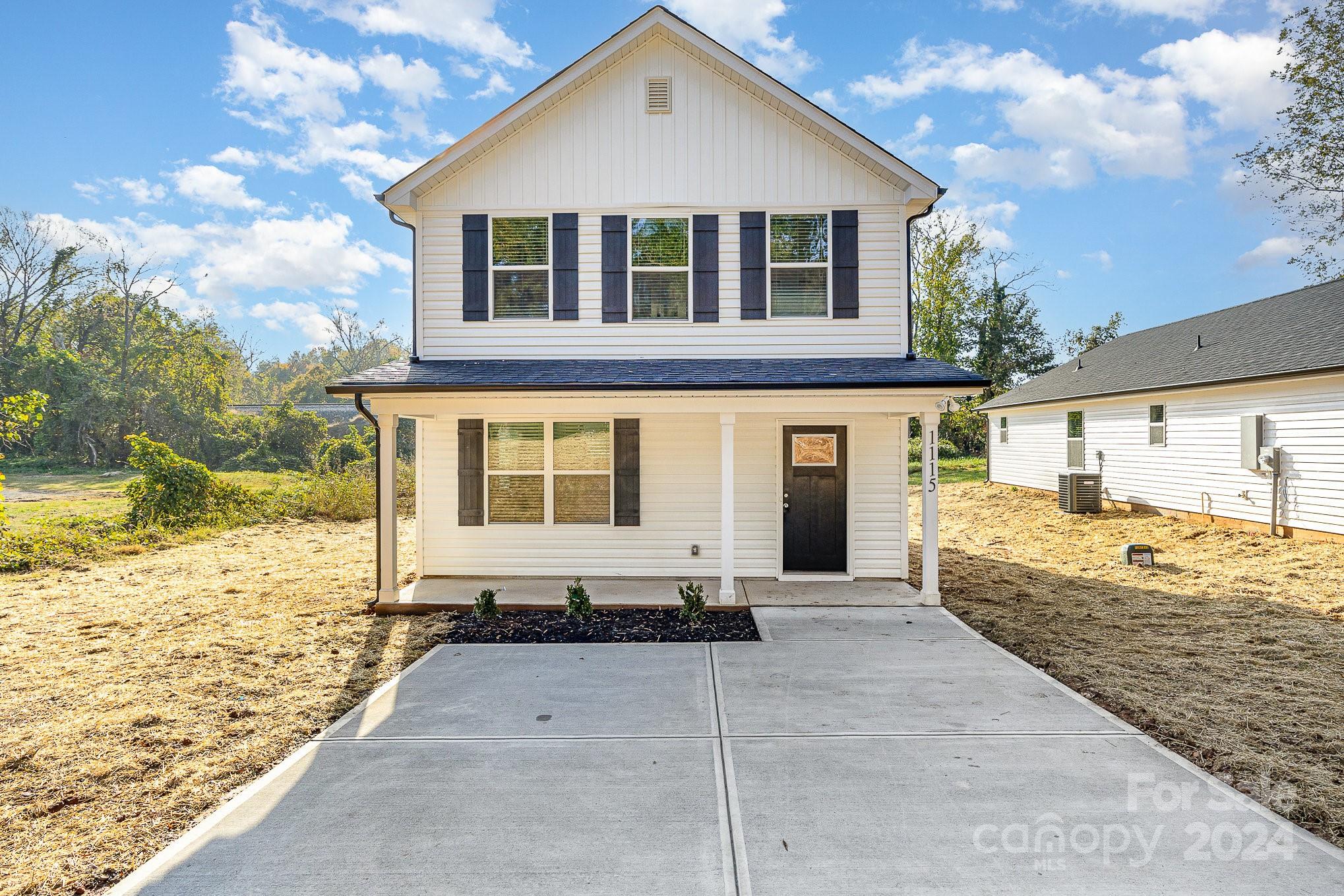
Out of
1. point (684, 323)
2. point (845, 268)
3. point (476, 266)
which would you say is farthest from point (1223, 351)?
point (476, 266)

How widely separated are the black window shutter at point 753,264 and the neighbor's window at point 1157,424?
1099 cm

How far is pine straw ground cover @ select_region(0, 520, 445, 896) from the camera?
305cm

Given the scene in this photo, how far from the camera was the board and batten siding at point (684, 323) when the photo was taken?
795 cm

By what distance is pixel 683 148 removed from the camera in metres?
7.96

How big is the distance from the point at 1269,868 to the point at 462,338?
8340mm

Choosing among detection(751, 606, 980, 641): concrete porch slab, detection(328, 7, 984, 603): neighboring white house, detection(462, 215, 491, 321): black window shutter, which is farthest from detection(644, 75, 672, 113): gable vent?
detection(751, 606, 980, 641): concrete porch slab

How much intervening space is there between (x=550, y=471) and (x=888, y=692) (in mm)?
5018

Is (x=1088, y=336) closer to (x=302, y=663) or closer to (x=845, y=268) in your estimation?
(x=845, y=268)

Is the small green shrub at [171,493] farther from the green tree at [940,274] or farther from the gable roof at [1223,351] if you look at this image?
the green tree at [940,274]

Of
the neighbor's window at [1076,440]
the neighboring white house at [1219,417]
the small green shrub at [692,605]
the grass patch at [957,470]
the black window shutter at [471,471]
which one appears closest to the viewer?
the small green shrub at [692,605]

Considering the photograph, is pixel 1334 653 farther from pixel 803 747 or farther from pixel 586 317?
pixel 586 317

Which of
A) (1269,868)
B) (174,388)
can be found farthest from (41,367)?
(1269,868)

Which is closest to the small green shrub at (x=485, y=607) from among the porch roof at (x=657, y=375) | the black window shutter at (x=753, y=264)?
the porch roof at (x=657, y=375)

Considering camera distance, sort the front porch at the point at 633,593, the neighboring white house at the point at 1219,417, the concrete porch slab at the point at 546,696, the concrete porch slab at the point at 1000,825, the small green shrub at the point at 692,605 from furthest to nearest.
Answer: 1. the neighboring white house at the point at 1219,417
2. the front porch at the point at 633,593
3. the small green shrub at the point at 692,605
4. the concrete porch slab at the point at 546,696
5. the concrete porch slab at the point at 1000,825
